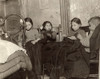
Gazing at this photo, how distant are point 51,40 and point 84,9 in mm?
988

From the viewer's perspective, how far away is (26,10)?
5.46m

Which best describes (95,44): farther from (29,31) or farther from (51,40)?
(29,31)

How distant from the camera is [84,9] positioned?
5156mm

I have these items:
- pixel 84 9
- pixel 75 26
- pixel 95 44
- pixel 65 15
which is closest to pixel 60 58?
pixel 95 44

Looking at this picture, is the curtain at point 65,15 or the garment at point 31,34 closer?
the garment at point 31,34

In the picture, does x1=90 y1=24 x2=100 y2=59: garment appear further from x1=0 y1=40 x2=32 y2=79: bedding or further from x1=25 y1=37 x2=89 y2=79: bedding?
x1=0 y1=40 x2=32 y2=79: bedding

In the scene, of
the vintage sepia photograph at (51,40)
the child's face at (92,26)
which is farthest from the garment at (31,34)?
the child's face at (92,26)

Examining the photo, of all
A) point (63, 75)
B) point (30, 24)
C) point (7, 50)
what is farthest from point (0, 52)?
point (30, 24)

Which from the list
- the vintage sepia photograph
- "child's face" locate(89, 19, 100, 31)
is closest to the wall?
the vintage sepia photograph

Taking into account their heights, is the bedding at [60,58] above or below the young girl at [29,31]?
below

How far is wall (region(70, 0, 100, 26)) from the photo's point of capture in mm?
5086

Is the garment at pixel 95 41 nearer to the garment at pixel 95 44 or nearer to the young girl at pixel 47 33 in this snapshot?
the garment at pixel 95 44

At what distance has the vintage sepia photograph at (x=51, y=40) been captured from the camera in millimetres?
2894

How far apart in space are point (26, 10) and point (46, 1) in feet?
1.47
